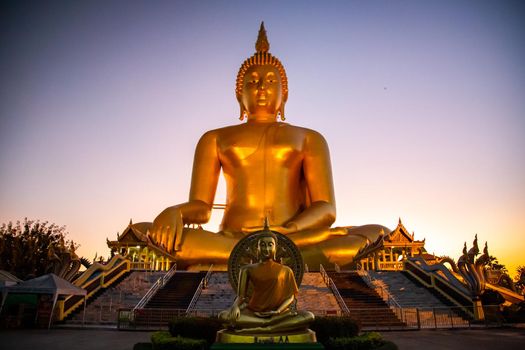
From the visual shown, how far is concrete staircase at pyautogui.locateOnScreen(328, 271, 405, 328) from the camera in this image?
930cm

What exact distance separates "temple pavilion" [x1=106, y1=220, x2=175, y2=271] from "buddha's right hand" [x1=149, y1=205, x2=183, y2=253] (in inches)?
8.9

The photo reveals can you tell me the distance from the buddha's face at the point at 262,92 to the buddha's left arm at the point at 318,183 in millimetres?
1742

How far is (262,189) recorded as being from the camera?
14.1 metres

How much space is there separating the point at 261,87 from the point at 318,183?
3.93 metres

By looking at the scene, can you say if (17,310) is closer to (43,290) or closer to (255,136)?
(43,290)

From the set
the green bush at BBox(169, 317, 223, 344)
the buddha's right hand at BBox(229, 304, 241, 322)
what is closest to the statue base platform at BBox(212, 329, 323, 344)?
the buddha's right hand at BBox(229, 304, 241, 322)

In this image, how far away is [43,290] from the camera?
9.02 meters

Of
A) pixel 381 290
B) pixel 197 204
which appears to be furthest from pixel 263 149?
pixel 381 290

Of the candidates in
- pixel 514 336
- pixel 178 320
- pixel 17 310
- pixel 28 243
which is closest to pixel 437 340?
pixel 514 336

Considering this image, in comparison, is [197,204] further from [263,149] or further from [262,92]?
[262,92]

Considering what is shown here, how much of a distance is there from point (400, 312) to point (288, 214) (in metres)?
5.18

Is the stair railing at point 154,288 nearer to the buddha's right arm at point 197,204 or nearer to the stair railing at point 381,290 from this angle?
the buddha's right arm at point 197,204

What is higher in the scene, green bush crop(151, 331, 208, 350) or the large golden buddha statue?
the large golden buddha statue

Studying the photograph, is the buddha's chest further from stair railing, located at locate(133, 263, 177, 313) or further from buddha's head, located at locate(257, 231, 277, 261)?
buddha's head, located at locate(257, 231, 277, 261)
